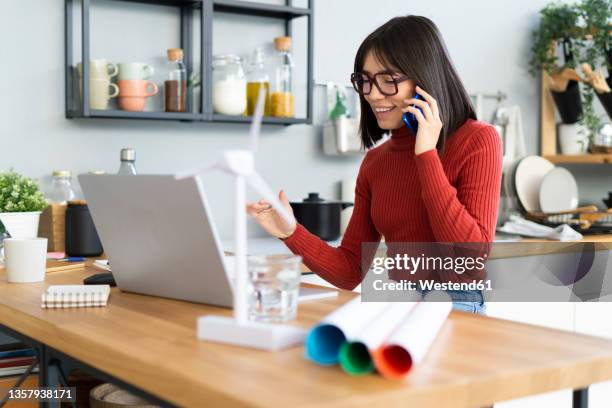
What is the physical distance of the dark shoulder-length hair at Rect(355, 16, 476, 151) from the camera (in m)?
1.75

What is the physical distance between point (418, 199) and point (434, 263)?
152 mm

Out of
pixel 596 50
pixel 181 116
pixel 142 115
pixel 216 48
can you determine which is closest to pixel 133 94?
pixel 142 115

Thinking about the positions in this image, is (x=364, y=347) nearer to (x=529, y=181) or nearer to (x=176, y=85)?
(x=176, y=85)

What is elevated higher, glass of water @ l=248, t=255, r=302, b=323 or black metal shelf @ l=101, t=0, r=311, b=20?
black metal shelf @ l=101, t=0, r=311, b=20

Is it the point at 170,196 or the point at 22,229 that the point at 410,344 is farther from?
the point at 22,229

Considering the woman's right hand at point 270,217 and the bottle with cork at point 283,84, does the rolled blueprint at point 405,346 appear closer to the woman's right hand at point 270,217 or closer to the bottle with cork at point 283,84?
the woman's right hand at point 270,217

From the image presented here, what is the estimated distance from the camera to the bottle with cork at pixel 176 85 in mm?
2748

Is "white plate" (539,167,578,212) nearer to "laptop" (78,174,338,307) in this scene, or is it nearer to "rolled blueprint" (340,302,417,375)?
"laptop" (78,174,338,307)

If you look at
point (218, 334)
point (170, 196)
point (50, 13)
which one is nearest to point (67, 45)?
point (50, 13)

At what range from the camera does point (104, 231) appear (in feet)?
4.81

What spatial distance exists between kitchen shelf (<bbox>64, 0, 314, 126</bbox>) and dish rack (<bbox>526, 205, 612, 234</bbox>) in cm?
110

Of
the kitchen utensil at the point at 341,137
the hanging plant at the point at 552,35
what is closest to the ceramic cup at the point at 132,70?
the kitchen utensil at the point at 341,137

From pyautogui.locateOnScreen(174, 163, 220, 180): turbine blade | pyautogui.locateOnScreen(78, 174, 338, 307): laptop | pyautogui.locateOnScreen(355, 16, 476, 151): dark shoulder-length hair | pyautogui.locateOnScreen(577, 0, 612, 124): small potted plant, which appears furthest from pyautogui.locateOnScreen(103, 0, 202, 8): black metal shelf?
pyautogui.locateOnScreen(174, 163, 220, 180): turbine blade

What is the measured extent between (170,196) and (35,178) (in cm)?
156
